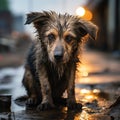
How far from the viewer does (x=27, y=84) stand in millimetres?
8648

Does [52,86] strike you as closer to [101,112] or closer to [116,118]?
[101,112]

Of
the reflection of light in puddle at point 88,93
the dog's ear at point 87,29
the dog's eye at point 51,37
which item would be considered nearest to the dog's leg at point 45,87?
the dog's eye at point 51,37

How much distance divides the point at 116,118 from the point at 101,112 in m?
0.64

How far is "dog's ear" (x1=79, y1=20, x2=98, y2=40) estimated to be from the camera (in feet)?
25.7

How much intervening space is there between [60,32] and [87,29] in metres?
0.45

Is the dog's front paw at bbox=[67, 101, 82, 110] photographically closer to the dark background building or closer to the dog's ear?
the dog's ear

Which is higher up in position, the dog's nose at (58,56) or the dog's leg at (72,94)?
the dog's nose at (58,56)

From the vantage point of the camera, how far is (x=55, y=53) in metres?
7.45

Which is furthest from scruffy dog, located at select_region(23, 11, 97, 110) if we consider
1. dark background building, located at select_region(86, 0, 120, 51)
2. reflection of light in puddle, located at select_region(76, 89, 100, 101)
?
dark background building, located at select_region(86, 0, 120, 51)

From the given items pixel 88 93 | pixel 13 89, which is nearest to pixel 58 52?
pixel 88 93

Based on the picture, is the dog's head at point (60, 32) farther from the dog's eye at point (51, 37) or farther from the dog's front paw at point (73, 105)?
the dog's front paw at point (73, 105)

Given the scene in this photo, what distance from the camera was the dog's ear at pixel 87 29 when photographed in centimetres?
785

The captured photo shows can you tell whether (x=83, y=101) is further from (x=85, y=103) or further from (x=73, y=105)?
(x=73, y=105)

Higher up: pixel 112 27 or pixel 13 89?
pixel 112 27
